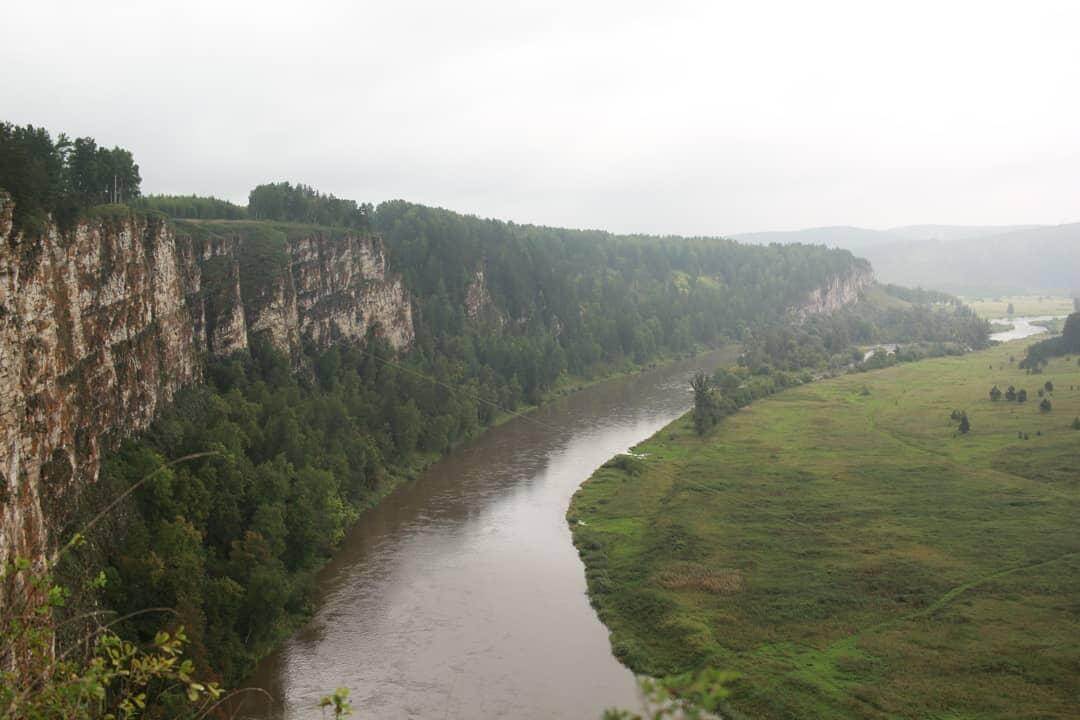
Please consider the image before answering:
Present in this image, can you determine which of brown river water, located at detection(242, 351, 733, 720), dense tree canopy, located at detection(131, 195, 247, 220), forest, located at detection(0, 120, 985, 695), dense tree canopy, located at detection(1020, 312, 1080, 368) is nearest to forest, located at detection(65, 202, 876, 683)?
forest, located at detection(0, 120, 985, 695)

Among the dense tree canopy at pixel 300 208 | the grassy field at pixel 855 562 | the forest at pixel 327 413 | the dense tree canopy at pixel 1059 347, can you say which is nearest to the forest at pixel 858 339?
the forest at pixel 327 413

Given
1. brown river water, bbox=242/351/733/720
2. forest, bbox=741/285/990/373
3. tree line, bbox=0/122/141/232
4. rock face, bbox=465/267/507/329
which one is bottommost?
brown river water, bbox=242/351/733/720

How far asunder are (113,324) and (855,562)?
40814mm

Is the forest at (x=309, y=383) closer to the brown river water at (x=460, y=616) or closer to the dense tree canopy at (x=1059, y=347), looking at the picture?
the brown river water at (x=460, y=616)

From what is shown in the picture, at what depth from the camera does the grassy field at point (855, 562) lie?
3400 cm

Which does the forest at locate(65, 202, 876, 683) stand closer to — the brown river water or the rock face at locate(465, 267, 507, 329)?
the rock face at locate(465, 267, 507, 329)

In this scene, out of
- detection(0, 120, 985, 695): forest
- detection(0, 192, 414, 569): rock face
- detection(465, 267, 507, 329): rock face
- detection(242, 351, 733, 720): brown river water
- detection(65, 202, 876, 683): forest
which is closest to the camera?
detection(0, 192, 414, 569): rock face

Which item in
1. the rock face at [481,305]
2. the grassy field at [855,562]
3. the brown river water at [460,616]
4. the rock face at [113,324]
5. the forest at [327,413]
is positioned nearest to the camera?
the rock face at [113,324]

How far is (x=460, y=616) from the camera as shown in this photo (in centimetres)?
4169

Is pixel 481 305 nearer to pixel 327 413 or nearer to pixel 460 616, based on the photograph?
pixel 327 413

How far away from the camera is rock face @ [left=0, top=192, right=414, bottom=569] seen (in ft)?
92.2

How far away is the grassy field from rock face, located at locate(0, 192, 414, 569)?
82.7 feet

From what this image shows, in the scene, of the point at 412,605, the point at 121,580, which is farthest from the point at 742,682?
the point at 121,580

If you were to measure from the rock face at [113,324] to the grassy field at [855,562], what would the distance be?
82.7 ft
